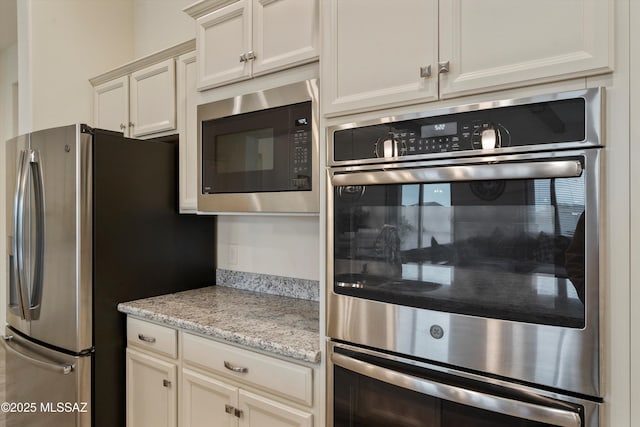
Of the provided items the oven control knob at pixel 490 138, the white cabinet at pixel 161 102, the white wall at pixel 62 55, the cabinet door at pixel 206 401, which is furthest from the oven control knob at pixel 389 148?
the white wall at pixel 62 55

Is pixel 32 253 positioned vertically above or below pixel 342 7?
below

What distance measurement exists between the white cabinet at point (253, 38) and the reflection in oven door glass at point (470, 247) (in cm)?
75

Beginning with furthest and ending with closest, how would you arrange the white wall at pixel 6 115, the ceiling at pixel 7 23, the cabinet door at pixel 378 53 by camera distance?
the white wall at pixel 6 115, the ceiling at pixel 7 23, the cabinet door at pixel 378 53

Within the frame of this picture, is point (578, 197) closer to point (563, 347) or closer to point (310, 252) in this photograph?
point (563, 347)

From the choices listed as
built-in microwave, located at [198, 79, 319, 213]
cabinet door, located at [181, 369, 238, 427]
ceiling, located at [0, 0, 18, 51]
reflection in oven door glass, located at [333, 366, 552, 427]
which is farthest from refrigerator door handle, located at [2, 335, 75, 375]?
ceiling, located at [0, 0, 18, 51]

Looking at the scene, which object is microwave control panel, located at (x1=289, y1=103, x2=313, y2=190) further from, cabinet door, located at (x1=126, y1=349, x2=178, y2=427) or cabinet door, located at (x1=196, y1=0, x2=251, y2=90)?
cabinet door, located at (x1=126, y1=349, x2=178, y2=427)

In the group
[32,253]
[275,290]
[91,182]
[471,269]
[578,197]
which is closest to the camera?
[578,197]

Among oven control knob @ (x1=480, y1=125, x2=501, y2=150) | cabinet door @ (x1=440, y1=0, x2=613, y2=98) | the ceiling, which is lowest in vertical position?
oven control knob @ (x1=480, y1=125, x2=501, y2=150)

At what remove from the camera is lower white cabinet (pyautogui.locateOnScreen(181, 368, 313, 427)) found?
1.47m

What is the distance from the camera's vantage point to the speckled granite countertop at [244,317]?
149 centimetres

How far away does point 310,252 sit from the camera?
7.14 feet

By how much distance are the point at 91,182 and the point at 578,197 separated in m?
2.05

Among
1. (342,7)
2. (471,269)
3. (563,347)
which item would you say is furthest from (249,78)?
(563,347)

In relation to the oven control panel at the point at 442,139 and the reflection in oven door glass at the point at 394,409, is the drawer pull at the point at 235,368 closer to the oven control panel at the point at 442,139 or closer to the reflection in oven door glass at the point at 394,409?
the reflection in oven door glass at the point at 394,409
